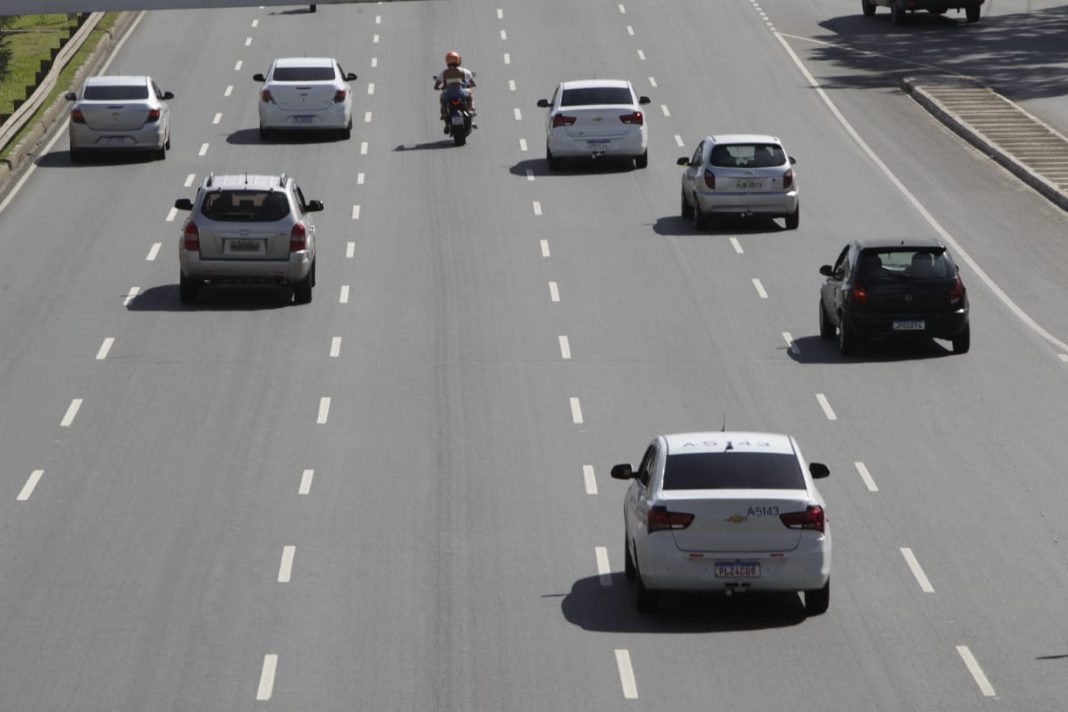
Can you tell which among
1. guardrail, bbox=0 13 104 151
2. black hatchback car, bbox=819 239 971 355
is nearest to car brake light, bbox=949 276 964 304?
black hatchback car, bbox=819 239 971 355

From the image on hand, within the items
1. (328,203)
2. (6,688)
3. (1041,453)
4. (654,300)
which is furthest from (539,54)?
(6,688)

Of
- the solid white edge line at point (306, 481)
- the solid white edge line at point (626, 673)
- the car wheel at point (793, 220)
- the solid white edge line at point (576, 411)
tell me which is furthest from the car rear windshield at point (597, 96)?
the solid white edge line at point (626, 673)

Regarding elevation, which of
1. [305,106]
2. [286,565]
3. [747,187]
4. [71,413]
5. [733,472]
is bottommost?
[305,106]

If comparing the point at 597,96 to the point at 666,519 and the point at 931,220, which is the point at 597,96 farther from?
the point at 666,519

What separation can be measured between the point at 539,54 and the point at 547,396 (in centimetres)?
3046

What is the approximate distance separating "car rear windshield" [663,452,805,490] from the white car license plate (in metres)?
0.59

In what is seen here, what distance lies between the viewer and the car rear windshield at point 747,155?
3775 centimetres

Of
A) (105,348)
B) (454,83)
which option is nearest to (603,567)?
(105,348)

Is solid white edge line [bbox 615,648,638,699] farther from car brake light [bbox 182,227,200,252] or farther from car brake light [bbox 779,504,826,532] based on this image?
car brake light [bbox 182,227,200,252]

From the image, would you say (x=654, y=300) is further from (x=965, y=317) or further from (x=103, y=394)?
(x=103, y=394)

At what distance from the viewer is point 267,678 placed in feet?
52.1

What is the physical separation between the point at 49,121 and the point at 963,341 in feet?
83.9

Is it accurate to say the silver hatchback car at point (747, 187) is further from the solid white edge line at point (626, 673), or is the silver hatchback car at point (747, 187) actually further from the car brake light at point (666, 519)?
the solid white edge line at point (626, 673)

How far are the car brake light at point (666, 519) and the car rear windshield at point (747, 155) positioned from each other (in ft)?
70.3
